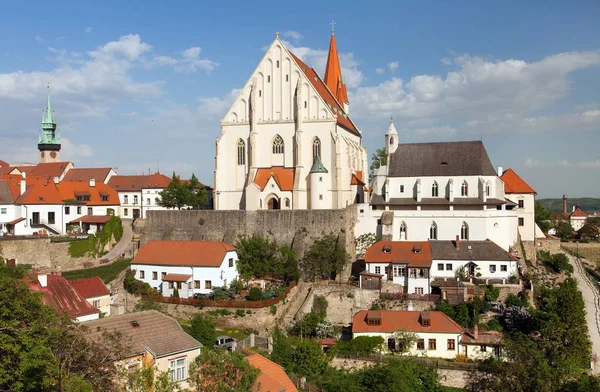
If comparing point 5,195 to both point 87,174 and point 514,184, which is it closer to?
point 87,174

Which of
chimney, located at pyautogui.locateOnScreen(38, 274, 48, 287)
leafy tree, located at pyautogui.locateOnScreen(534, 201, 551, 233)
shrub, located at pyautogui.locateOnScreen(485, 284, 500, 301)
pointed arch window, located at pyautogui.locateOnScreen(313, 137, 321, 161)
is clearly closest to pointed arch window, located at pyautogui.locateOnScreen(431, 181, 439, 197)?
pointed arch window, located at pyautogui.locateOnScreen(313, 137, 321, 161)

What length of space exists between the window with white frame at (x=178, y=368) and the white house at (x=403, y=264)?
25.7 metres

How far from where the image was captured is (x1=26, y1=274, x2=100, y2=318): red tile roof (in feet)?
109

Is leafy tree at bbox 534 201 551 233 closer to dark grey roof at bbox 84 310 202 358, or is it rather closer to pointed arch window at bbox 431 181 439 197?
pointed arch window at bbox 431 181 439 197

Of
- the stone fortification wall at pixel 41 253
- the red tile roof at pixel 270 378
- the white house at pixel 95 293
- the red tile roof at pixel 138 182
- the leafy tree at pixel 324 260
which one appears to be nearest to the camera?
the red tile roof at pixel 270 378

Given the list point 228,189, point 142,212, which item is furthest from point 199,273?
point 142,212

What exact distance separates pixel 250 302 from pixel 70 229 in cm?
2603

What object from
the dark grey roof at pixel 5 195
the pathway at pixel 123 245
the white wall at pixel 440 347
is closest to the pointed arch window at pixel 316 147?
the pathway at pixel 123 245

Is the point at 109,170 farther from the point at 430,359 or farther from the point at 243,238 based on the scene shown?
the point at 430,359

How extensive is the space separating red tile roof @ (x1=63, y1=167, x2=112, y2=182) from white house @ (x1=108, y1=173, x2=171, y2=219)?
3115 mm

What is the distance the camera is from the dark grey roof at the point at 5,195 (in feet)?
191

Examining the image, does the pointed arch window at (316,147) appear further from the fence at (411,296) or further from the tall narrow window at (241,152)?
the fence at (411,296)

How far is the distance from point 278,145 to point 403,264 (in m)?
19.0

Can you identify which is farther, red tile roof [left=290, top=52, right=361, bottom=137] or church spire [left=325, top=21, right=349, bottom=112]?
church spire [left=325, top=21, right=349, bottom=112]
